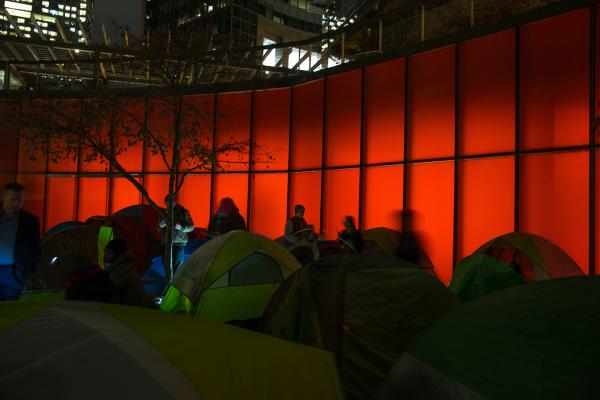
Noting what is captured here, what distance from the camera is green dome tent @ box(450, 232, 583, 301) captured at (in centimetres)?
627

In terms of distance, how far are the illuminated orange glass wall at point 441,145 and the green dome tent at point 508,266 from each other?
2.71 feet

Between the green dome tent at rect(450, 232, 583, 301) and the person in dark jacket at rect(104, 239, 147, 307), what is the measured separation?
12.5 ft

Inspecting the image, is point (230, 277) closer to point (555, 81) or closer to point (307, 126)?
point (555, 81)

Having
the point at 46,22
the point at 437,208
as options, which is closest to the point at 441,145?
the point at 437,208

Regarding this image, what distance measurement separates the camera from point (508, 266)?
6441 millimetres

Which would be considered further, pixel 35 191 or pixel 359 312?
pixel 35 191

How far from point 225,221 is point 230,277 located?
2.15m

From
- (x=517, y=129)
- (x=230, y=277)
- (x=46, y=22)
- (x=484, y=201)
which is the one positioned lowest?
(x=230, y=277)

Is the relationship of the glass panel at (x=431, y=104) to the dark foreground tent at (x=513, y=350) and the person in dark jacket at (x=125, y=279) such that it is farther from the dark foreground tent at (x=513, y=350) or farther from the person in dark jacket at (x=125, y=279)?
the dark foreground tent at (x=513, y=350)

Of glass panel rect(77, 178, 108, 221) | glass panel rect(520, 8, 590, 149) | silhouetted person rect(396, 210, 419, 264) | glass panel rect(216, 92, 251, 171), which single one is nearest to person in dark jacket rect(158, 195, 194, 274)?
silhouetted person rect(396, 210, 419, 264)

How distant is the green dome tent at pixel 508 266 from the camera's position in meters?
6.27

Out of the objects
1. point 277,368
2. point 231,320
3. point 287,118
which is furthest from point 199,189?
point 277,368

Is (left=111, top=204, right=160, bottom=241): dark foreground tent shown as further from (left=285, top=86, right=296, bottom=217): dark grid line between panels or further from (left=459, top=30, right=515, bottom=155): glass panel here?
(left=459, top=30, right=515, bottom=155): glass panel

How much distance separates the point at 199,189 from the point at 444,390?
14012mm
